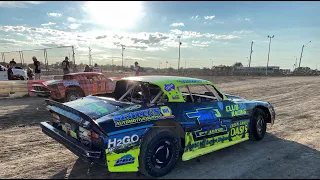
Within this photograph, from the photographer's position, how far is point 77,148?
358 centimetres

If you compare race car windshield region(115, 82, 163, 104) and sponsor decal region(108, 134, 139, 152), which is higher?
race car windshield region(115, 82, 163, 104)

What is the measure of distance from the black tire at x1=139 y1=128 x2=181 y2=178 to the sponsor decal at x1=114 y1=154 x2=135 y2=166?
0.45 feet

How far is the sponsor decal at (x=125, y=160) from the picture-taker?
3441 millimetres

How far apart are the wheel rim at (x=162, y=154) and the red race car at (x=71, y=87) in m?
6.34

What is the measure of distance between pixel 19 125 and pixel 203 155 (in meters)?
5.18

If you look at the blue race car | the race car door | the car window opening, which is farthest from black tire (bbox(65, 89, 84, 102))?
the race car door

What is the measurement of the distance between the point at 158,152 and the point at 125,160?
1.84 feet

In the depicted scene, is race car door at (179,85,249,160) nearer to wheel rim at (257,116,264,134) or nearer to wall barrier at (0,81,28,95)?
wheel rim at (257,116,264,134)

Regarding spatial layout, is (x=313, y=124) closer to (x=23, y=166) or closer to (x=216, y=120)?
(x=216, y=120)

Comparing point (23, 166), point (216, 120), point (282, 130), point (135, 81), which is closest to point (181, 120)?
point (216, 120)

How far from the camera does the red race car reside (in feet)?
32.3

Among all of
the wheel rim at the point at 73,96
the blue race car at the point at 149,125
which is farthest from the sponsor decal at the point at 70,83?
the blue race car at the point at 149,125

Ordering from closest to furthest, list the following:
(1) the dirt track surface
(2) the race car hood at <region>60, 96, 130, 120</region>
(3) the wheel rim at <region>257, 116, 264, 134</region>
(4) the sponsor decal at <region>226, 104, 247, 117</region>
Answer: (2) the race car hood at <region>60, 96, 130, 120</region>
(1) the dirt track surface
(4) the sponsor decal at <region>226, 104, 247, 117</region>
(3) the wheel rim at <region>257, 116, 264, 134</region>

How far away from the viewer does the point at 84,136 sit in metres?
3.68
